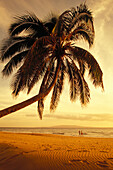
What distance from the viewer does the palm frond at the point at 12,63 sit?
8.89m

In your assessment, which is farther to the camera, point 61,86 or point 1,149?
point 61,86

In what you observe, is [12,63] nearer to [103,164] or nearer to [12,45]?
[12,45]

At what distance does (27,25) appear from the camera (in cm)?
828

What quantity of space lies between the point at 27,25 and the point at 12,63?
2285 millimetres

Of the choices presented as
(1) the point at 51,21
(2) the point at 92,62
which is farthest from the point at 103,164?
(1) the point at 51,21

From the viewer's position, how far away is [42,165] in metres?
5.34

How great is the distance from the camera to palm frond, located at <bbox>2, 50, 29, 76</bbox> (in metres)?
8.89

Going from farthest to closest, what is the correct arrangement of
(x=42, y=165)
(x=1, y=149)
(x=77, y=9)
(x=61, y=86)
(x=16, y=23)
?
(x=61, y=86) < (x=77, y=9) < (x=16, y=23) < (x=1, y=149) < (x=42, y=165)

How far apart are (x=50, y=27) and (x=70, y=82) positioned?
3628mm

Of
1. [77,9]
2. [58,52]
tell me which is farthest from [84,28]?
[58,52]

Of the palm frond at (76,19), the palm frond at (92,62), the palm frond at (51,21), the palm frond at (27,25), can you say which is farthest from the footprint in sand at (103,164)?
the palm frond at (51,21)

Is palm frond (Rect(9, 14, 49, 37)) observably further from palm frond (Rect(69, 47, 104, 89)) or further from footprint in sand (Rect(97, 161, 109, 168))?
footprint in sand (Rect(97, 161, 109, 168))

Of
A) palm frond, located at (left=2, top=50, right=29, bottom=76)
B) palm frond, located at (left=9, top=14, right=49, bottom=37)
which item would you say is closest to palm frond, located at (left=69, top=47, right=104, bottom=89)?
palm frond, located at (left=9, top=14, right=49, bottom=37)

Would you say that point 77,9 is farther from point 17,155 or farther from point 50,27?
point 17,155
